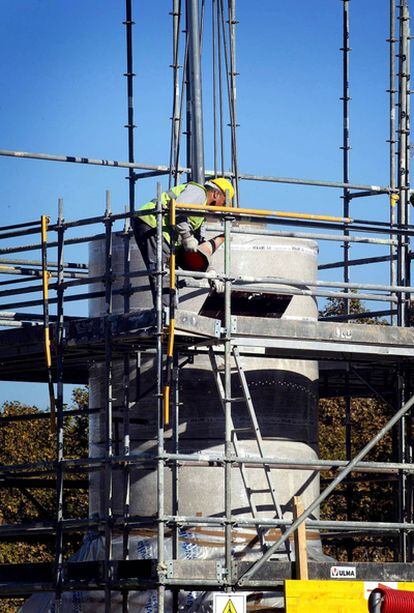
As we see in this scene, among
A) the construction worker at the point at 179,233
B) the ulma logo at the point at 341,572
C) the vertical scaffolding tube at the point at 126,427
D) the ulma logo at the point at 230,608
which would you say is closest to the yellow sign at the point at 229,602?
the ulma logo at the point at 230,608

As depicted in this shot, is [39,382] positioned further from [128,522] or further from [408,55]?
[408,55]

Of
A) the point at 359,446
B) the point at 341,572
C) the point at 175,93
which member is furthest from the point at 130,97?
the point at 359,446

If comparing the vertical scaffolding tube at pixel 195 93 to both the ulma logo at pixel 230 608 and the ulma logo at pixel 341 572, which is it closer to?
the ulma logo at pixel 341 572

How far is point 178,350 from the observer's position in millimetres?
16703

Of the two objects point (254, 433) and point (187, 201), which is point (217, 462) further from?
point (187, 201)

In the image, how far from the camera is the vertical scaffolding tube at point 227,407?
617 inches

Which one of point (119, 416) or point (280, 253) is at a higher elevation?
point (280, 253)

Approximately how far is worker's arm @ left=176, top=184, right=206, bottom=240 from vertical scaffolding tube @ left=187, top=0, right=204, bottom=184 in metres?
2.47

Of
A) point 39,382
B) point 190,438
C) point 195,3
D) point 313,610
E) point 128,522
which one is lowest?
point 313,610

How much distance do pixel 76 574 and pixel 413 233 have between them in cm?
546

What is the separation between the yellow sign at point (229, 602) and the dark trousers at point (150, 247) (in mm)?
3323

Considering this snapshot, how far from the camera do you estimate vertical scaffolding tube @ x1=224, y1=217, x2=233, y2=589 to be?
15.7 metres

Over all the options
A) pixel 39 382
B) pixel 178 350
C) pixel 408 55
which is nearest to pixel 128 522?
pixel 178 350

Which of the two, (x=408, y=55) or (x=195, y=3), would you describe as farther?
(x=408, y=55)
